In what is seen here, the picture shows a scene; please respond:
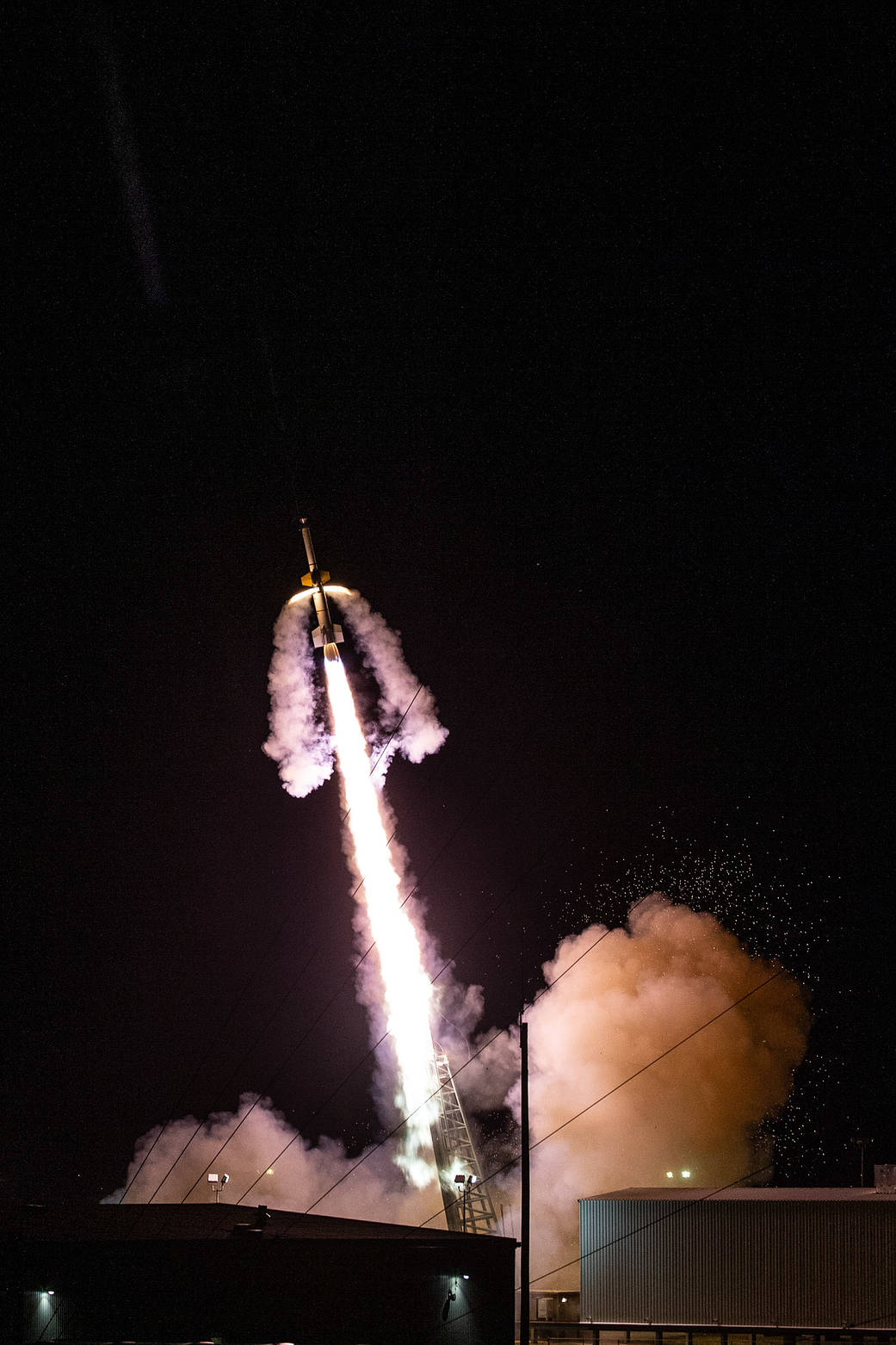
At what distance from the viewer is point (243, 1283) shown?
3372cm

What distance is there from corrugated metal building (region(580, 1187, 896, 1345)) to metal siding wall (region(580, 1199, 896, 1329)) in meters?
0.02

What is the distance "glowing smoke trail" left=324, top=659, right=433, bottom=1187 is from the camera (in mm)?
43938

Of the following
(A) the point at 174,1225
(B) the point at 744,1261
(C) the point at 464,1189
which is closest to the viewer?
(B) the point at 744,1261

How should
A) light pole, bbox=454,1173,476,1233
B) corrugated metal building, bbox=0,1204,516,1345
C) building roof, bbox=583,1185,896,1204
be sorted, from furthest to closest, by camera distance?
1. light pole, bbox=454,1173,476,1233
2. building roof, bbox=583,1185,896,1204
3. corrugated metal building, bbox=0,1204,516,1345

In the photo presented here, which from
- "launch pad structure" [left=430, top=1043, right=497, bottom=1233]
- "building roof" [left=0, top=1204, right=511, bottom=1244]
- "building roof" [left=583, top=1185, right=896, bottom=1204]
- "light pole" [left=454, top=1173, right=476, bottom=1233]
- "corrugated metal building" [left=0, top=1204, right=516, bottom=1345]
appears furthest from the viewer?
"launch pad structure" [left=430, top=1043, right=497, bottom=1233]

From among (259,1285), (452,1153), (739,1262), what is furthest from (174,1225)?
(739,1262)

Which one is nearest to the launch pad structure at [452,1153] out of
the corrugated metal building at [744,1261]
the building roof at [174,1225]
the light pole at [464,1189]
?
the light pole at [464,1189]

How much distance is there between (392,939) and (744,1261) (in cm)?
1657

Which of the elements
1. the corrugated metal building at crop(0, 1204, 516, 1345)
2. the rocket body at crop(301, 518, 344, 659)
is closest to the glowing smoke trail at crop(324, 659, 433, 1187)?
the rocket body at crop(301, 518, 344, 659)

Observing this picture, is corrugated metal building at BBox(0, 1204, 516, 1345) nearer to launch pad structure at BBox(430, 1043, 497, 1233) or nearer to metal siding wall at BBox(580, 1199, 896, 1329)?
metal siding wall at BBox(580, 1199, 896, 1329)

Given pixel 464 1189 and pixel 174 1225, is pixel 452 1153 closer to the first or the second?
pixel 464 1189

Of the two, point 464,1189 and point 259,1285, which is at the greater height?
point 464,1189

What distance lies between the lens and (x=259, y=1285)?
3362 centimetres

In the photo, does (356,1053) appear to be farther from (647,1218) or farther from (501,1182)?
(647,1218)
